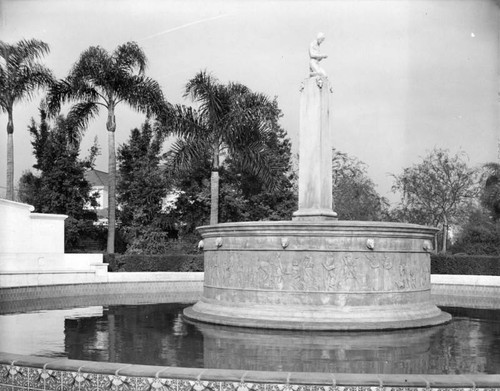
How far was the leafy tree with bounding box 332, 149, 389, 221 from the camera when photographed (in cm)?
3416

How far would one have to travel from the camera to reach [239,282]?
10664 mm

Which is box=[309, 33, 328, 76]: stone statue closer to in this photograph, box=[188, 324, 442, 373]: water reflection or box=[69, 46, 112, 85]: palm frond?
box=[188, 324, 442, 373]: water reflection

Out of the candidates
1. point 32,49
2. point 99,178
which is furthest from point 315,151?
point 99,178

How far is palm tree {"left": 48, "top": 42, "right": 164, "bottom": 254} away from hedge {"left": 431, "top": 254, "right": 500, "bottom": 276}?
42.3 feet

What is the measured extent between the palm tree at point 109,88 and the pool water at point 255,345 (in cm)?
1584

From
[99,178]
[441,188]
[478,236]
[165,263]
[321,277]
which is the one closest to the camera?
[321,277]

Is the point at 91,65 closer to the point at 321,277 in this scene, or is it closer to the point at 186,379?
the point at 321,277

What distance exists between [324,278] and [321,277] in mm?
52

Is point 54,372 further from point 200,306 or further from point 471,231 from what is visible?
point 471,231

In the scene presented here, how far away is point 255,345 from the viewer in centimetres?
819

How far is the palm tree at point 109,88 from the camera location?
25766 millimetres

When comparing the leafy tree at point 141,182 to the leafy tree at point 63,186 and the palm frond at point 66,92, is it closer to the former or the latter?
the leafy tree at point 63,186

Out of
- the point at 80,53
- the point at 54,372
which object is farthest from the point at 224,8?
the point at 80,53

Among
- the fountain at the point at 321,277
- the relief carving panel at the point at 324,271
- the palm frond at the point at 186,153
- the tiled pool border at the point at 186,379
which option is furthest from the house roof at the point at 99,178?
the tiled pool border at the point at 186,379
